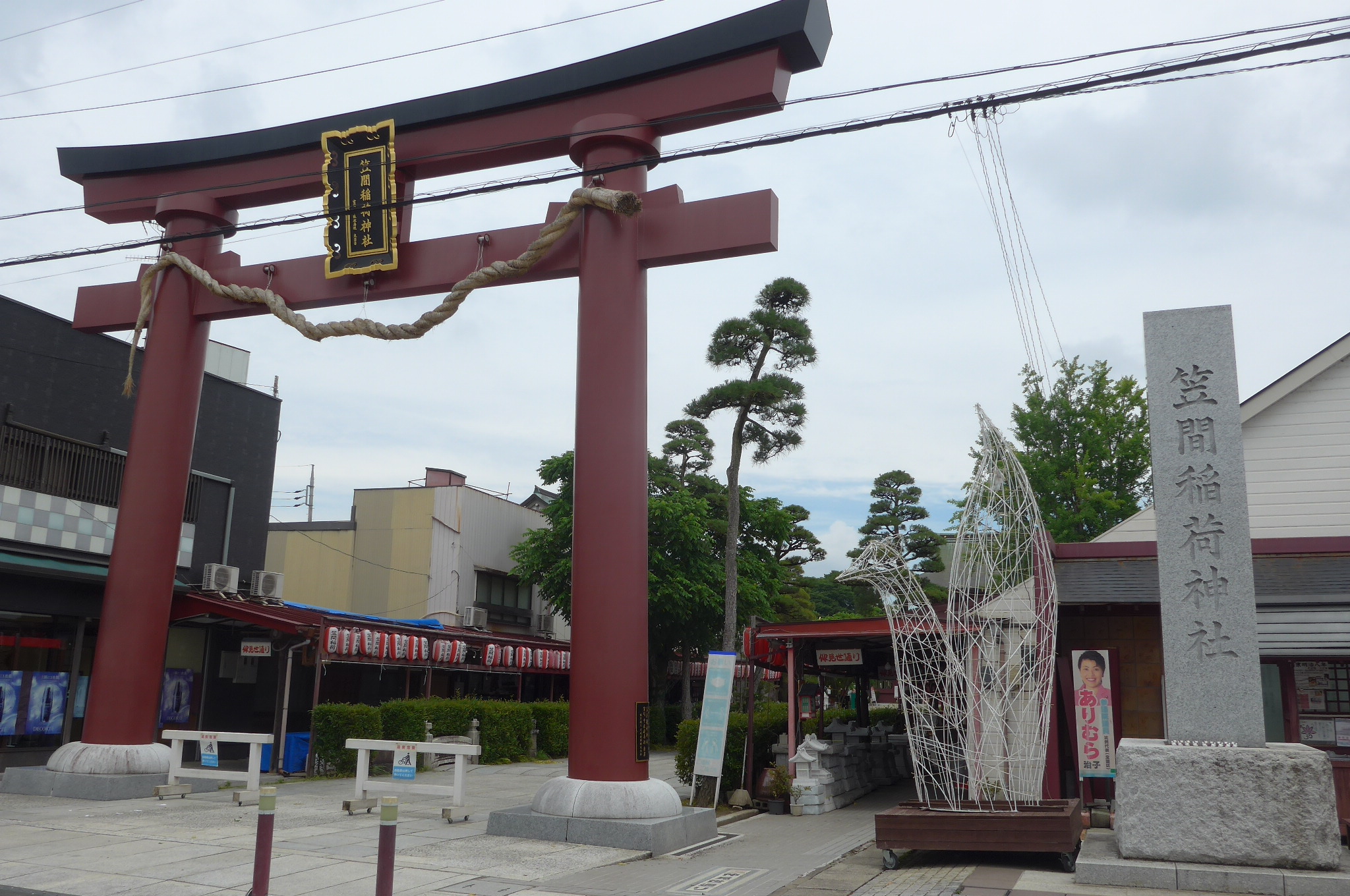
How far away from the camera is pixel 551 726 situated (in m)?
26.7

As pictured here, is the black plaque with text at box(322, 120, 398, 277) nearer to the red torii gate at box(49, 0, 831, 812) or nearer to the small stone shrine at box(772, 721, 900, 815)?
the red torii gate at box(49, 0, 831, 812)

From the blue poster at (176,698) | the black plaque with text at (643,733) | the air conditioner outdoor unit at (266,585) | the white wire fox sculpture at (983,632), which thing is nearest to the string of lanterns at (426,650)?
the air conditioner outdoor unit at (266,585)

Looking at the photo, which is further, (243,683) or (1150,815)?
(243,683)

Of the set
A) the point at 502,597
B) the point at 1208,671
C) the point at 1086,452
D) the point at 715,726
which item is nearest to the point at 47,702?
the point at 715,726

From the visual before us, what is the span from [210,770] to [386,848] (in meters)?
9.60

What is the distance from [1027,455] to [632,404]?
29224 millimetres

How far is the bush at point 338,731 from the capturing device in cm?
1903

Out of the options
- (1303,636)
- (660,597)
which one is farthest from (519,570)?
(1303,636)

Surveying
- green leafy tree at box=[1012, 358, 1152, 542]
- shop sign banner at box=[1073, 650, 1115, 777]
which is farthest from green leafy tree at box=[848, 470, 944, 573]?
shop sign banner at box=[1073, 650, 1115, 777]

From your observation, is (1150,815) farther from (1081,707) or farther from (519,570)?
(519,570)

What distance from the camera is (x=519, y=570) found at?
35156mm

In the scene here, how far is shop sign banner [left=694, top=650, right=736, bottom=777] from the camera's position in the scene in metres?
15.0

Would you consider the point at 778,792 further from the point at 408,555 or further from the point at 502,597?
the point at 502,597

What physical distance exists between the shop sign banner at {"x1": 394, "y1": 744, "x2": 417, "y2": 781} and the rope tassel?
5.47 m
